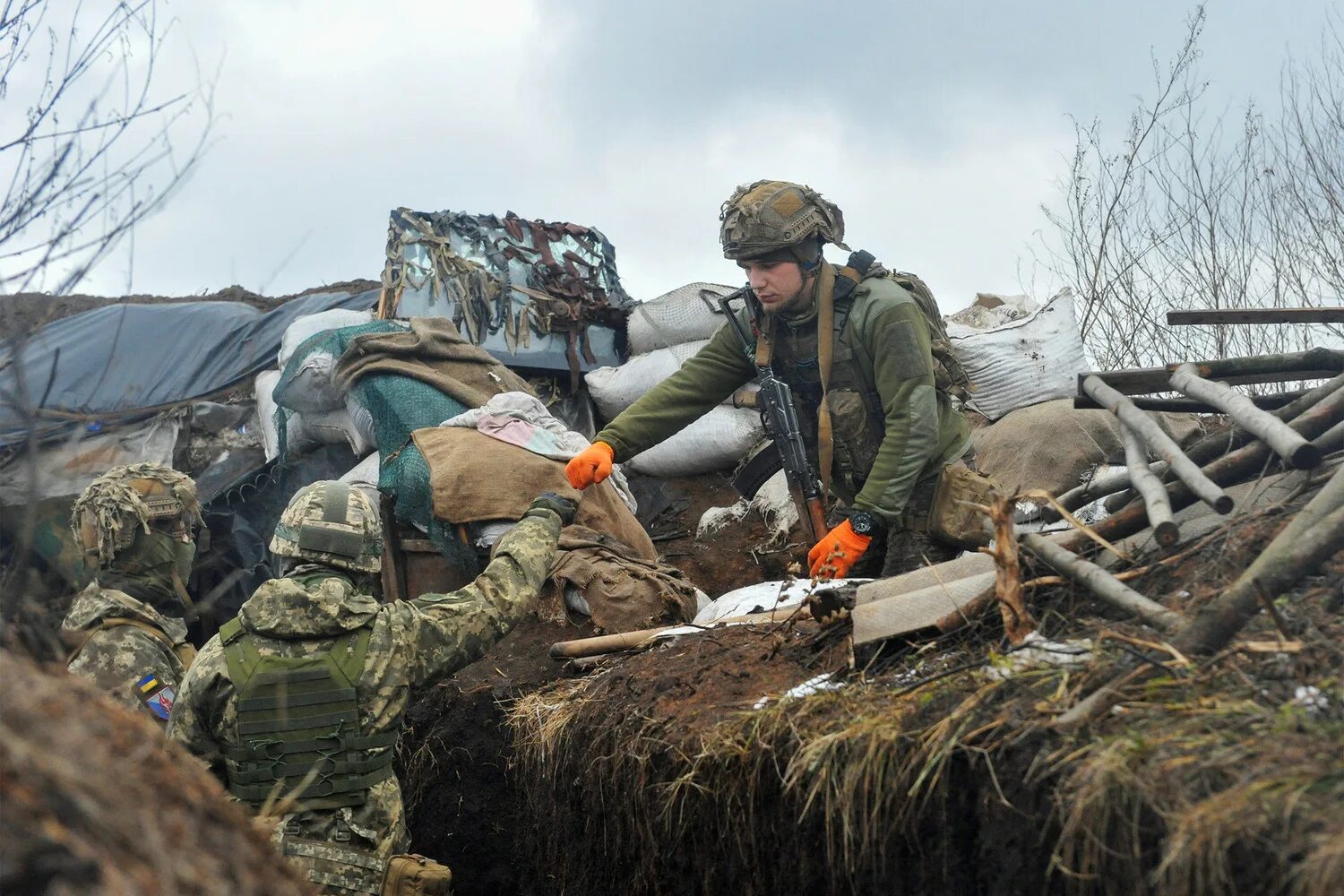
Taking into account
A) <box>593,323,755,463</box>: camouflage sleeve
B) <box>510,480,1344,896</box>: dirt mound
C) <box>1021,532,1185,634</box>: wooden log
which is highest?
<box>593,323,755,463</box>: camouflage sleeve

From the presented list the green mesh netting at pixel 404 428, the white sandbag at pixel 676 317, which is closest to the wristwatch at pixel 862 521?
the green mesh netting at pixel 404 428

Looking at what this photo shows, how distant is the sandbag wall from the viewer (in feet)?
25.3

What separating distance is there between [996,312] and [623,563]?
319 cm

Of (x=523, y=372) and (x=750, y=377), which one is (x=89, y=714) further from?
(x=523, y=372)

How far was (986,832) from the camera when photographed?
8.84 ft

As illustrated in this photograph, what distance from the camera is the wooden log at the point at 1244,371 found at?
408cm

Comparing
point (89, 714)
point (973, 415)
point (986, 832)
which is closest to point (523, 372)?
point (973, 415)

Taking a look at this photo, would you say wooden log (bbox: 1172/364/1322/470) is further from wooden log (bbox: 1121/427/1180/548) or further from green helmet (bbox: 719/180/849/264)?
green helmet (bbox: 719/180/849/264)

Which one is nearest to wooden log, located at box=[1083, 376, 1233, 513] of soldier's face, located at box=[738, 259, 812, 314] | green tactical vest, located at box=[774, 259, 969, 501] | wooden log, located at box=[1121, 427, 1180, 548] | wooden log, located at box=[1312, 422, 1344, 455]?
wooden log, located at box=[1121, 427, 1180, 548]

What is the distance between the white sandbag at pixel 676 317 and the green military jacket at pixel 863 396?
9.04ft

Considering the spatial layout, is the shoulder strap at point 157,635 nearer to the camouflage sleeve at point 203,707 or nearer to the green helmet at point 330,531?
the camouflage sleeve at point 203,707

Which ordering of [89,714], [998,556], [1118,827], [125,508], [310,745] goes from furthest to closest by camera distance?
1. [125,508]
2. [310,745]
3. [998,556]
4. [1118,827]
5. [89,714]

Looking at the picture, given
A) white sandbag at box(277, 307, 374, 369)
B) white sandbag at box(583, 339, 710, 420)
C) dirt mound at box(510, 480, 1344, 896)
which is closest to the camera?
dirt mound at box(510, 480, 1344, 896)

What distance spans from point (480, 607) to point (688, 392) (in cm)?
157
